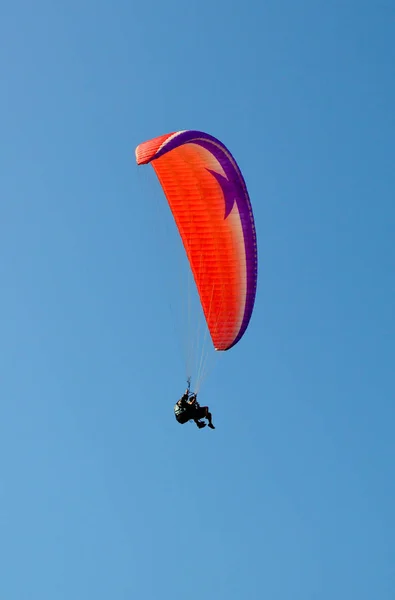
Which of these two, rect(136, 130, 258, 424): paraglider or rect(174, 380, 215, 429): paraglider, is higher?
rect(136, 130, 258, 424): paraglider

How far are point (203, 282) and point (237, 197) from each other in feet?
8.48

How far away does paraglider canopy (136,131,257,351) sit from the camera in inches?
1320

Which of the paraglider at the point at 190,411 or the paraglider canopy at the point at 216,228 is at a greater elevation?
the paraglider canopy at the point at 216,228

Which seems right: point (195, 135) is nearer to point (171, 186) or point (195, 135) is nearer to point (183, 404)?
point (171, 186)

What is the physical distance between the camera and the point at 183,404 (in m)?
33.3

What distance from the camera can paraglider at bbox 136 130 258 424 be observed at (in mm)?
33531

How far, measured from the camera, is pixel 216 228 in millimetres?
34094

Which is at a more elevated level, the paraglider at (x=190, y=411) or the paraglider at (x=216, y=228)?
the paraglider at (x=216, y=228)

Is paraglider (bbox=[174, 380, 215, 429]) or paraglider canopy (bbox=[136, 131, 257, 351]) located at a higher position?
paraglider canopy (bbox=[136, 131, 257, 351])

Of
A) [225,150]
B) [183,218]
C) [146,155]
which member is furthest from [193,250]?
[146,155]

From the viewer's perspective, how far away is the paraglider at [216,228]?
33531mm

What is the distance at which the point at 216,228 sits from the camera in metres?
34.1

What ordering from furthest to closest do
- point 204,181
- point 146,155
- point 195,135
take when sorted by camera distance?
point 204,181 → point 195,135 → point 146,155

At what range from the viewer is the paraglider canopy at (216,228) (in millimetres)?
33531
